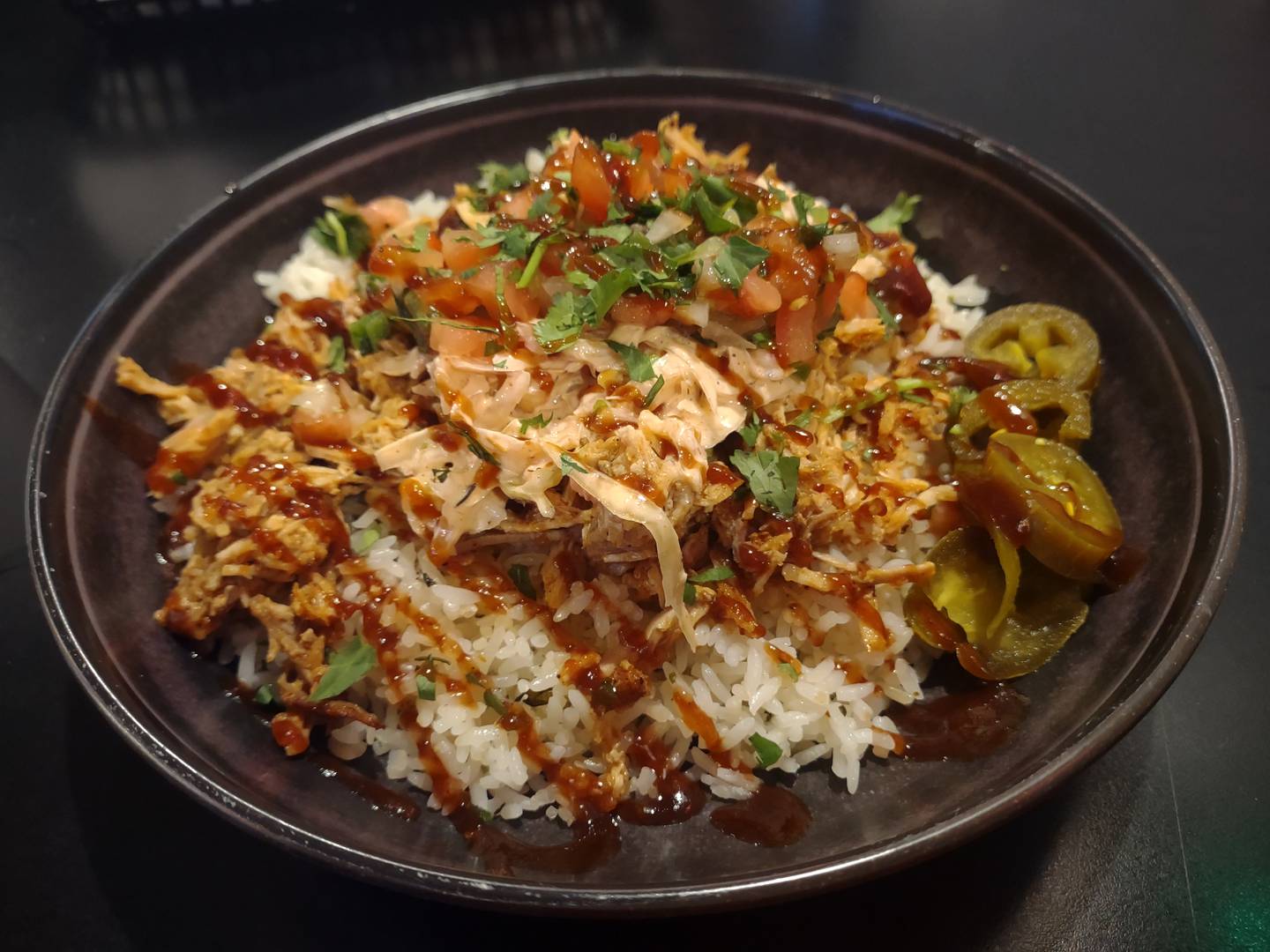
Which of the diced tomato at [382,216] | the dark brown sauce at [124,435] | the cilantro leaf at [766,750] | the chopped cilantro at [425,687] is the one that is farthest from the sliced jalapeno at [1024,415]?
the dark brown sauce at [124,435]

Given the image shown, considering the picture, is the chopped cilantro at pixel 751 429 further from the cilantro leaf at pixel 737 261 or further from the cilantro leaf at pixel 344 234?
the cilantro leaf at pixel 344 234

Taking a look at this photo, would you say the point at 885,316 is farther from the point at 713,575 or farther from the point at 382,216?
the point at 382,216

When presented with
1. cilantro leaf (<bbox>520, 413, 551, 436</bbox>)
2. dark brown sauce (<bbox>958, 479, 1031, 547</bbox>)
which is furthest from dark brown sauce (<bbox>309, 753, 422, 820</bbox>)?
dark brown sauce (<bbox>958, 479, 1031, 547</bbox>)

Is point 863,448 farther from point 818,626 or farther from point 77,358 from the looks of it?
point 77,358

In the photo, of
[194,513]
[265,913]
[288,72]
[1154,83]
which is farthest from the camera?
[288,72]

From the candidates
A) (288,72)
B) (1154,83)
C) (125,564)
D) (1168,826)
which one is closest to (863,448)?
(1168,826)

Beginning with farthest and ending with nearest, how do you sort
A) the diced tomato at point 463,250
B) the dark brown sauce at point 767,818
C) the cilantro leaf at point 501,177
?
the cilantro leaf at point 501,177
the diced tomato at point 463,250
the dark brown sauce at point 767,818
